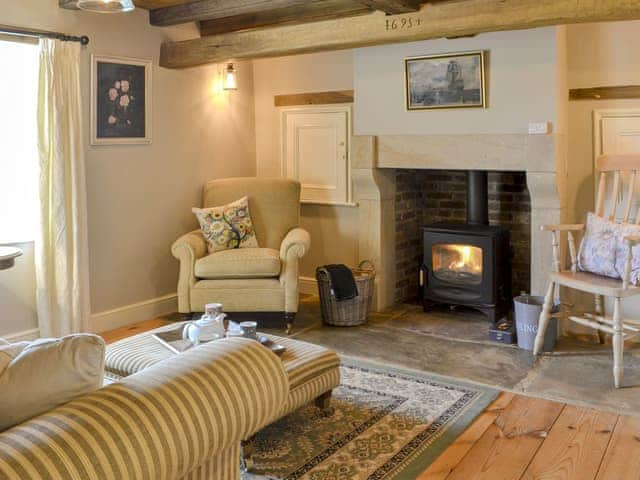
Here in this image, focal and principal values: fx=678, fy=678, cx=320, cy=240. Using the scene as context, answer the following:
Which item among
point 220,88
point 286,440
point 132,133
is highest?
point 220,88

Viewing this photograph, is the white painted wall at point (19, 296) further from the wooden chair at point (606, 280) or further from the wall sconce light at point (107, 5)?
the wooden chair at point (606, 280)

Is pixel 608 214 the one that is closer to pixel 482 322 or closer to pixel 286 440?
pixel 482 322

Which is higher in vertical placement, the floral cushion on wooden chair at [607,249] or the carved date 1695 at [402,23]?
the carved date 1695 at [402,23]

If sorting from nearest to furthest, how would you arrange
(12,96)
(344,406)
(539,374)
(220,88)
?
(344,406), (539,374), (12,96), (220,88)

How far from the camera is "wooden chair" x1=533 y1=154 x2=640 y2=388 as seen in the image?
11.6ft

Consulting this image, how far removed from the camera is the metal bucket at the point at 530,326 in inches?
161

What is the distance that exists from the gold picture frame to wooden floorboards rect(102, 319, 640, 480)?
6.87 ft

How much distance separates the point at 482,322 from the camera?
4.80 meters

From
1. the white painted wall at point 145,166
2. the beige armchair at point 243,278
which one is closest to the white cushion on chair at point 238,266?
the beige armchair at point 243,278

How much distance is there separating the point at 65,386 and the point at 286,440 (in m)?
1.50

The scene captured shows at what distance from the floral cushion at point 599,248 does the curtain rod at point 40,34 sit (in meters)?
3.36

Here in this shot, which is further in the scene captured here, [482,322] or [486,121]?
[482,322]

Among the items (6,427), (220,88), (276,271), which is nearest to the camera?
(6,427)

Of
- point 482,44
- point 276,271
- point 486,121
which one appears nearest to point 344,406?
point 276,271
